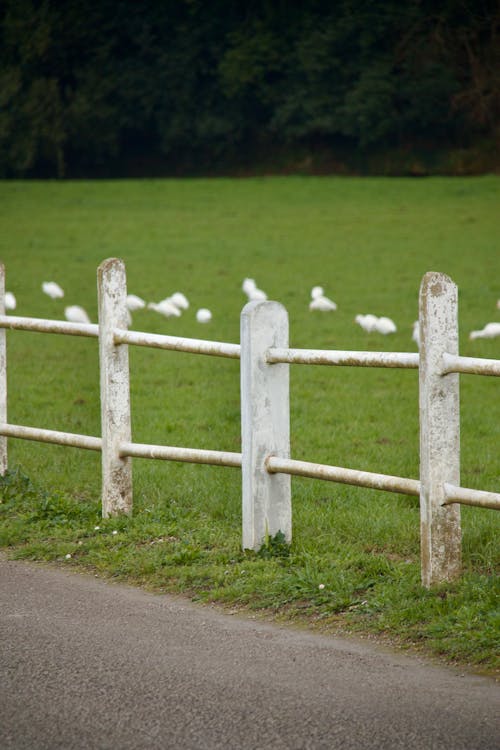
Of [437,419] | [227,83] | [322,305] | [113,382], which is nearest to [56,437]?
[113,382]

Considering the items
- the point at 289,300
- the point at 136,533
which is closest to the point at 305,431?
the point at 136,533

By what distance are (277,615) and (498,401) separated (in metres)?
6.48

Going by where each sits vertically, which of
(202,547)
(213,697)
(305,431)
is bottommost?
(213,697)

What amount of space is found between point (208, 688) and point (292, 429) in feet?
18.5

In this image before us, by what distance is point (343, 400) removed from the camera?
11.2 m

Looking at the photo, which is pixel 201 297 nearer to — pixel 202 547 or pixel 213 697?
pixel 202 547

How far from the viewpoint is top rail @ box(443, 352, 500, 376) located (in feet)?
15.8

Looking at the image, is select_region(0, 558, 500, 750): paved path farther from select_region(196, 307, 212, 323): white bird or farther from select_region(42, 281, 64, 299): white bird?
select_region(42, 281, 64, 299): white bird

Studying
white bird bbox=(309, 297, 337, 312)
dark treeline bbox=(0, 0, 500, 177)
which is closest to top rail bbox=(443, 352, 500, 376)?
white bird bbox=(309, 297, 337, 312)

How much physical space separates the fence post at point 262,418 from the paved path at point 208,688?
69cm

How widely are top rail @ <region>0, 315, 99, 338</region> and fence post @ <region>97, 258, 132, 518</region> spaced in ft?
0.51

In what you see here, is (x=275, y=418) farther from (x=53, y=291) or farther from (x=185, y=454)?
(x=53, y=291)

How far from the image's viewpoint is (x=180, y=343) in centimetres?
608

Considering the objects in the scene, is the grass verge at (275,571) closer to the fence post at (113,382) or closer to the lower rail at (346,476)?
the fence post at (113,382)
